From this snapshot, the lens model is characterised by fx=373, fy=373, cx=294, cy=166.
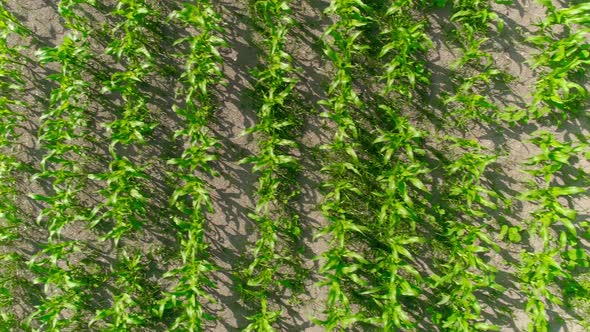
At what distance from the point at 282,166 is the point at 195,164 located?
86 centimetres

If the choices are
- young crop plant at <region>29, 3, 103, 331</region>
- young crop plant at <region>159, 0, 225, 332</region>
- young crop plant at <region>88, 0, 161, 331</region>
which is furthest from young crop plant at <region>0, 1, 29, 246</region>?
young crop plant at <region>159, 0, 225, 332</region>

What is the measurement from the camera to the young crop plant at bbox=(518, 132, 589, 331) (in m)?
3.54

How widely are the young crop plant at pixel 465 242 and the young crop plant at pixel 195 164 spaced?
2.28m

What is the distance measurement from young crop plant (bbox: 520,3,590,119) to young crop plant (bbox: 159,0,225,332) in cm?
308

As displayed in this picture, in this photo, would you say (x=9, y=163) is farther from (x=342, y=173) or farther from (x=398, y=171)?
(x=398, y=171)

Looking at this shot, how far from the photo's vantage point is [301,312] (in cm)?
382

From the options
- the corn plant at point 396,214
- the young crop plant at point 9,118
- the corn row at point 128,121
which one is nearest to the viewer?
the corn plant at point 396,214

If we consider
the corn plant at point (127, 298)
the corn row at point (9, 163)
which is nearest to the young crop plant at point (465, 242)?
the corn plant at point (127, 298)

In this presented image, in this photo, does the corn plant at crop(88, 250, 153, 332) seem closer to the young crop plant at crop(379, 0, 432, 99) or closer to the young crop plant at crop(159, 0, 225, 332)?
the young crop plant at crop(159, 0, 225, 332)

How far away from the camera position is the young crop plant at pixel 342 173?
3.46 metres

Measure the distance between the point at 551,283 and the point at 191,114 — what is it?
4022mm

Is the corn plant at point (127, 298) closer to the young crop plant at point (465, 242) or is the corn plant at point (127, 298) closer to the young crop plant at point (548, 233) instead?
the young crop plant at point (465, 242)

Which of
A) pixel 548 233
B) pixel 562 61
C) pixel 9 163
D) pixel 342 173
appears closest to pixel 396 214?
pixel 342 173

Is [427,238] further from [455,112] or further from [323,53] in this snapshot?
[323,53]
